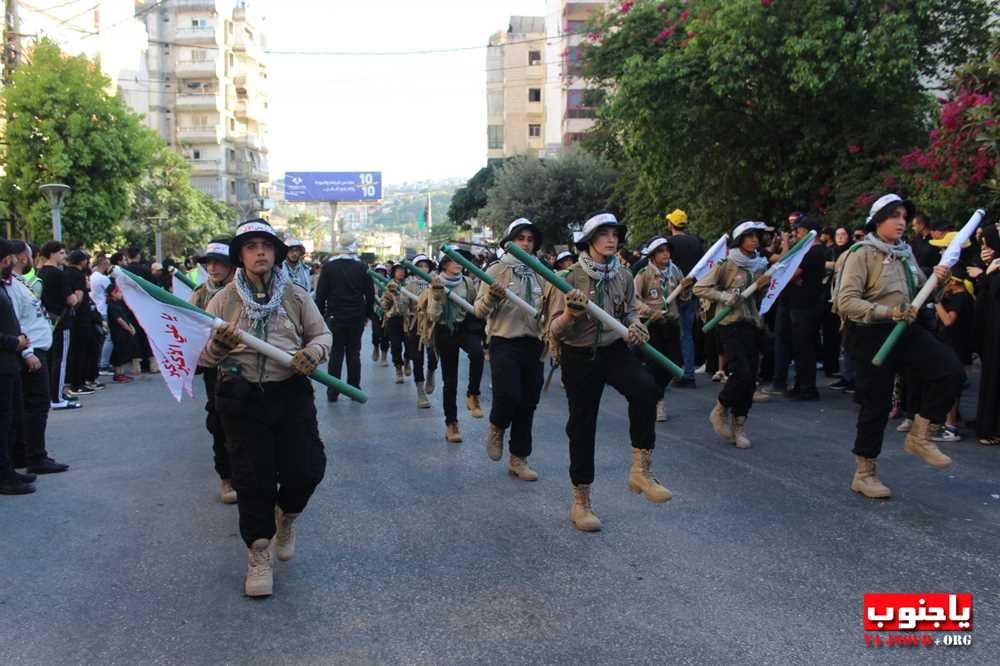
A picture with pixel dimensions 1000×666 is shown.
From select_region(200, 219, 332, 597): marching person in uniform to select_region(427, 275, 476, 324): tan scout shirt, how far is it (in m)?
4.10

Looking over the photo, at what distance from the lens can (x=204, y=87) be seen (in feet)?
233

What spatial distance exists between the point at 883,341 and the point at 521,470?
2.86 metres

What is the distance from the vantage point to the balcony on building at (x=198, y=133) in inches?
2768

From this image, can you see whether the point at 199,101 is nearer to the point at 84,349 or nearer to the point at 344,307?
the point at 84,349

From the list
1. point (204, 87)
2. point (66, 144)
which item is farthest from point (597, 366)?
Answer: point (204, 87)

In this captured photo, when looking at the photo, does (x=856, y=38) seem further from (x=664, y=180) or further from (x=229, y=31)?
(x=229, y=31)

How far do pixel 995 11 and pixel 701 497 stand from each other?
511 inches

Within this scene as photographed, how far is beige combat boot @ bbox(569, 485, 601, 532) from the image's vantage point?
545 centimetres

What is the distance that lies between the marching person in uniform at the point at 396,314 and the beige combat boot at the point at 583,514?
24.7 ft

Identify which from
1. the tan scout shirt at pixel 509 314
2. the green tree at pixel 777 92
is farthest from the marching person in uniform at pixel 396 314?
the green tree at pixel 777 92

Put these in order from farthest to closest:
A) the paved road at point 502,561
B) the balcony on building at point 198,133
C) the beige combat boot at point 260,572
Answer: the balcony on building at point 198,133
the beige combat boot at point 260,572
the paved road at point 502,561

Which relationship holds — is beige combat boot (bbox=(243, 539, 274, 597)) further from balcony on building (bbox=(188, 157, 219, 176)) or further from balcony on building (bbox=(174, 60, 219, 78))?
balcony on building (bbox=(174, 60, 219, 78))

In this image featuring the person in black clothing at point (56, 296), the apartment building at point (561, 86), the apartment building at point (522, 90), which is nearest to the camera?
the person in black clothing at point (56, 296)

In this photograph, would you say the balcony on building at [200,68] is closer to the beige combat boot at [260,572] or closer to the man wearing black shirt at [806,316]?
the man wearing black shirt at [806,316]
